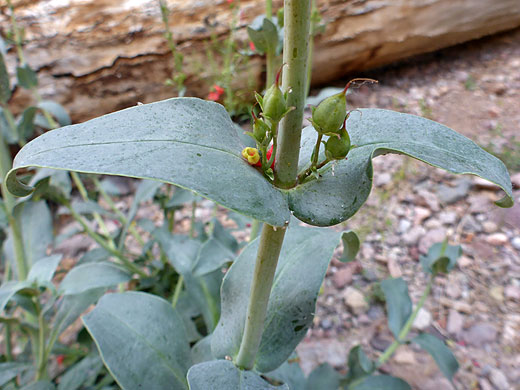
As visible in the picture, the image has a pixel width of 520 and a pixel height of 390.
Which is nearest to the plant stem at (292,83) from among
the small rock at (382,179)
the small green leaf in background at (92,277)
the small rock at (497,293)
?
the small green leaf in background at (92,277)

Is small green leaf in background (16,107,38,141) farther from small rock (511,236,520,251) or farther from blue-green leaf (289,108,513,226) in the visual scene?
small rock (511,236,520,251)

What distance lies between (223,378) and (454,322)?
3.79 ft

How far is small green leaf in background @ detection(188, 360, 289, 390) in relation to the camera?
1.92ft

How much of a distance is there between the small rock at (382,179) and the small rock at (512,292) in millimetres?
757

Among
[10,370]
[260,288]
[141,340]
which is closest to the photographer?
[260,288]

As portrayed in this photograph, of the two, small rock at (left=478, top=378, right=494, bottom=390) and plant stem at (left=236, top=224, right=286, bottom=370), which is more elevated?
plant stem at (left=236, top=224, right=286, bottom=370)

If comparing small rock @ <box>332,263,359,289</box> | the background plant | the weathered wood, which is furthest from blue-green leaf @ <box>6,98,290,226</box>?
the weathered wood

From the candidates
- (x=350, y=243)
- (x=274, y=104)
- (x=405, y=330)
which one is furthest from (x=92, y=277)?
(x=405, y=330)

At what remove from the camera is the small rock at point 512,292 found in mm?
1509

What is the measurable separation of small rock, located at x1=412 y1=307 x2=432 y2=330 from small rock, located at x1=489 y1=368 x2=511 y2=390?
245 mm

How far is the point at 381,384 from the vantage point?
108cm

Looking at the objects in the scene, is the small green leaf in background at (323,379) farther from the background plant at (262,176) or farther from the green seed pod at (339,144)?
the green seed pod at (339,144)

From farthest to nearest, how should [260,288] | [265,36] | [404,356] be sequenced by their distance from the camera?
1. [404,356]
2. [265,36]
3. [260,288]

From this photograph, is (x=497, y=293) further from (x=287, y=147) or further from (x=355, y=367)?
(x=287, y=147)
